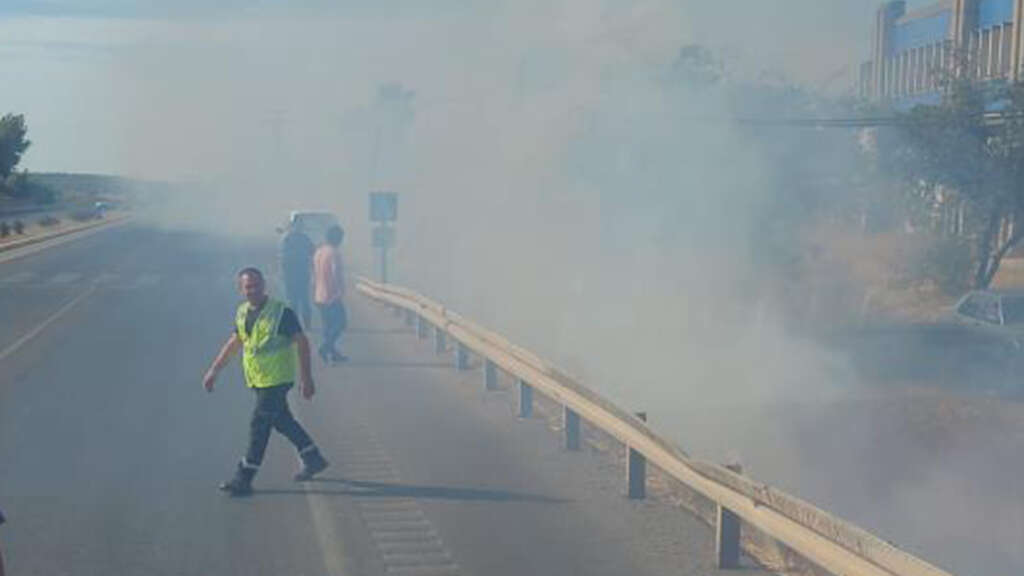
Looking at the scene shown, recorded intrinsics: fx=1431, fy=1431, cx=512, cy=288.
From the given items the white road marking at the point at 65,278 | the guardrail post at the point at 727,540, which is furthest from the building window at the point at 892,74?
the guardrail post at the point at 727,540

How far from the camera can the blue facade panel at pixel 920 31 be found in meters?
51.6

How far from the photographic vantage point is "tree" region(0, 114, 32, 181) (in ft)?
259

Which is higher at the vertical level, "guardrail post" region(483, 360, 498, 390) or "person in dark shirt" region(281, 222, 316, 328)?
"person in dark shirt" region(281, 222, 316, 328)

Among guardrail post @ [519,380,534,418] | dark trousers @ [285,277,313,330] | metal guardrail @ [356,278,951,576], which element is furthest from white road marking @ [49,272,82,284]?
metal guardrail @ [356,278,951,576]

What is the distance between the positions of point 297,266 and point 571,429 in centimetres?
877

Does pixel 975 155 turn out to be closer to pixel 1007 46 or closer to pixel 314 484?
pixel 1007 46

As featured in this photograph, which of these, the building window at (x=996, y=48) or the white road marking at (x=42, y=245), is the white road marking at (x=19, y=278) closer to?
the white road marking at (x=42, y=245)

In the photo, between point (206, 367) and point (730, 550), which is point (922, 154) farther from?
point (730, 550)

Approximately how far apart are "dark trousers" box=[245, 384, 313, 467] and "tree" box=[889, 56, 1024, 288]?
20686 mm

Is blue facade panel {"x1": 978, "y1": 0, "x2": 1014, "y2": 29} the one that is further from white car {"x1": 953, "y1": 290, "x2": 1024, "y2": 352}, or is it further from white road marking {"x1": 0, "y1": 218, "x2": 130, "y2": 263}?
white road marking {"x1": 0, "y1": 218, "x2": 130, "y2": 263}

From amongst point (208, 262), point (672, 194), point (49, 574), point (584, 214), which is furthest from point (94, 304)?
point (49, 574)

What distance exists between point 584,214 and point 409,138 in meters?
21.9

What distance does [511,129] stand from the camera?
102 ft

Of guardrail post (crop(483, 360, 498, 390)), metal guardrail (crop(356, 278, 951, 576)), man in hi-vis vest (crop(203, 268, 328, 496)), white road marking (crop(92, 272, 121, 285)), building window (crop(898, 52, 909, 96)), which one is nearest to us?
metal guardrail (crop(356, 278, 951, 576))
